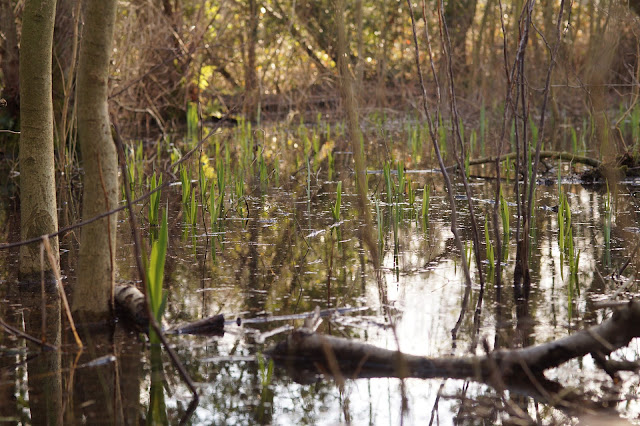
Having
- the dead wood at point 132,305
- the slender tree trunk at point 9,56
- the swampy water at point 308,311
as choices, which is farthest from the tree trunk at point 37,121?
the slender tree trunk at point 9,56

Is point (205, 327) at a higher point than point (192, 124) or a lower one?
lower

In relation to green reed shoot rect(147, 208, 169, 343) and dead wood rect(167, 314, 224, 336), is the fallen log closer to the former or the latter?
dead wood rect(167, 314, 224, 336)

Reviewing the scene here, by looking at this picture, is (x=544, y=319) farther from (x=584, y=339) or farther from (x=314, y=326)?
(x=314, y=326)

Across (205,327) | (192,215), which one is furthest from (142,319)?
(192,215)

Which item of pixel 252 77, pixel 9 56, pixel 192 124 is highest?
pixel 252 77

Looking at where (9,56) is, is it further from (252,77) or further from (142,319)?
(252,77)

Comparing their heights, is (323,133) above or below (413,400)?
above

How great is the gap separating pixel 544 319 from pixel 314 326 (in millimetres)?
802

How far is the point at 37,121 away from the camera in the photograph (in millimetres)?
3088

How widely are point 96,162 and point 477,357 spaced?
1.30 metres

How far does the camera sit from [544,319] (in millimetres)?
2600

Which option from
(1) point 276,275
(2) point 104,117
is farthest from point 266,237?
(2) point 104,117

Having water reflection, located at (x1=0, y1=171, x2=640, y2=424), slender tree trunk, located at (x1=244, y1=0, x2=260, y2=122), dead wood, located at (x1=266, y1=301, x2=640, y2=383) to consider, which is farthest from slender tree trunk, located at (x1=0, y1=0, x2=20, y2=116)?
dead wood, located at (x1=266, y1=301, x2=640, y2=383)

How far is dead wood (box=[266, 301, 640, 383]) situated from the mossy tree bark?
0.74 meters
